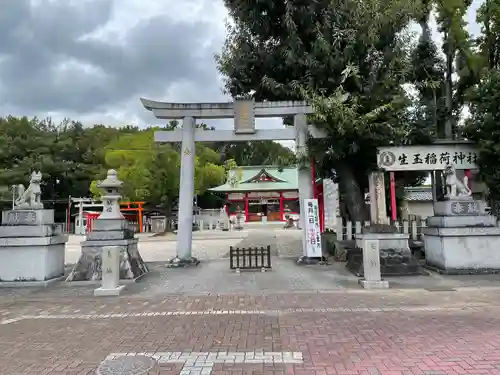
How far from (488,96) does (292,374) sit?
11400 mm

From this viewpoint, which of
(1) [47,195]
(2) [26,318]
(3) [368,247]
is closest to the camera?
(2) [26,318]

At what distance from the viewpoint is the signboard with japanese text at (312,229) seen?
40.3ft

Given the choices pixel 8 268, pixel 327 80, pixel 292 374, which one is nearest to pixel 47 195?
pixel 8 268

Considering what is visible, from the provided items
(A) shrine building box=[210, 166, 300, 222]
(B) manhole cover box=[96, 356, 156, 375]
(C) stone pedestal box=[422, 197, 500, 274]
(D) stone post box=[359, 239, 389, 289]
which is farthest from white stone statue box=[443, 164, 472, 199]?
(A) shrine building box=[210, 166, 300, 222]

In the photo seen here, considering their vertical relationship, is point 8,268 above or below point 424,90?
below

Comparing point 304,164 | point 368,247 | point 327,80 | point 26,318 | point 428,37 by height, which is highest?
point 428,37

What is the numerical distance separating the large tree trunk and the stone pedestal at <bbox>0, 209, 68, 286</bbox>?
9770 mm

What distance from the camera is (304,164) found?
42.0 feet

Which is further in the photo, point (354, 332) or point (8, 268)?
point (8, 268)

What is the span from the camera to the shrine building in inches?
1619

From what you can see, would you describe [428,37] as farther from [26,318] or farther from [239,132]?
[26,318]

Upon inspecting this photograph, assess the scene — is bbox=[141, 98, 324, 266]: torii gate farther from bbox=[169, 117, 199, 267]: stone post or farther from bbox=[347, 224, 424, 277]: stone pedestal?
bbox=[347, 224, 424, 277]: stone pedestal

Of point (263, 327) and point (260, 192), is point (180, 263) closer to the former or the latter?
point (263, 327)

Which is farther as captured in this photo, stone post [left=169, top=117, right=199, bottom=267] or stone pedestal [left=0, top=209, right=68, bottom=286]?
stone post [left=169, top=117, right=199, bottom=267]
